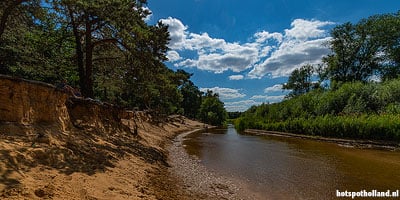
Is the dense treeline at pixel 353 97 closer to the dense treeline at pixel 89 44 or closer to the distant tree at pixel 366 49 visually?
the distant tree at pixel 366 49

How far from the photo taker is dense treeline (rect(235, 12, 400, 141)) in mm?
20266

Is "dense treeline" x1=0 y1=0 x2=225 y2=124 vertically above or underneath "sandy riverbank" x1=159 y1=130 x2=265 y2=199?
above

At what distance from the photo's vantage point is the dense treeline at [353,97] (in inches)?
798

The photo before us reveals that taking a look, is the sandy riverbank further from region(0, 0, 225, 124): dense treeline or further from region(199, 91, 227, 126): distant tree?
region(199, 91, 227, 126): distant tree

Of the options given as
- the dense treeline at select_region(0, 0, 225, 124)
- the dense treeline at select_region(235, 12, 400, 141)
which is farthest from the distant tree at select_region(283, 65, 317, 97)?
the dense treeline at select_region(0, 0, 225, 124)

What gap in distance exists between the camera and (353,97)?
26.0 m

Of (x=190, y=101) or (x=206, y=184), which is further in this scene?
(x=190, y=101)

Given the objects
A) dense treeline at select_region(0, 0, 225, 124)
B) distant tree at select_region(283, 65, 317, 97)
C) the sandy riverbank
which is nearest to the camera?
the sandy riverbank

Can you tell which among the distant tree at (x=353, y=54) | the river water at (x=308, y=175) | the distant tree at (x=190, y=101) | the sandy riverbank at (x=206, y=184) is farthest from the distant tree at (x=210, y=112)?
the sandy riverbank at (x=206, y=184)

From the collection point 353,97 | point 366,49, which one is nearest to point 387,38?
point 366,49

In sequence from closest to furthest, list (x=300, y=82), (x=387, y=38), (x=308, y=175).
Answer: (x=308, y=175) → (x=387, y=38) → (x=300, y=82)

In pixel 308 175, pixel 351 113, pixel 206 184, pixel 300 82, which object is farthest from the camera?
pixel 300 82

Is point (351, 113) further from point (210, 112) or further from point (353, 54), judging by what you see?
point (210, 112)

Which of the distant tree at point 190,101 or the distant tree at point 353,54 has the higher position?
the distant tree at point 353,54
